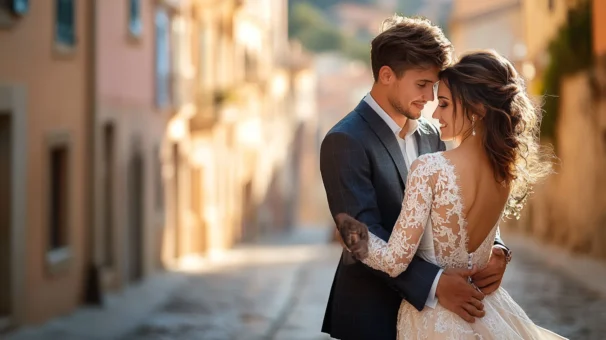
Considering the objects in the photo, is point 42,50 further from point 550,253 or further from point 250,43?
point 250,43

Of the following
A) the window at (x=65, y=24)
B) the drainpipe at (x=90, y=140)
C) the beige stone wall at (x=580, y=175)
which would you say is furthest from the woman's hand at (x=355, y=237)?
the beige stone wall at (x=580, y=175)

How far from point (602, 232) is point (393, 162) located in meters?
18.9

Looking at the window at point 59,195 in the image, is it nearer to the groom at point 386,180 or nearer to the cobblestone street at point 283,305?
the cobblestone street at point 283,305

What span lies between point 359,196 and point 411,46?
2.10 feet

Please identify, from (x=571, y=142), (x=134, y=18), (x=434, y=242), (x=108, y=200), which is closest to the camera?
(x=434, y=242)

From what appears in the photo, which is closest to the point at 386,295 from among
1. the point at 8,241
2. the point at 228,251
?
the point at 8,241

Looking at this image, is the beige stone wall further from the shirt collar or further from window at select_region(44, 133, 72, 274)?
the shirt collar

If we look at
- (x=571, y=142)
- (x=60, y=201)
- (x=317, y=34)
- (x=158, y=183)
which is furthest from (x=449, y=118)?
(x=317, y=34)

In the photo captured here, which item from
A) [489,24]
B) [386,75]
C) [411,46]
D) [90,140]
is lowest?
[90,140]

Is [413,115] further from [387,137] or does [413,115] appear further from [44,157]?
[44,157]

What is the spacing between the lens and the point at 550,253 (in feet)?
87.7

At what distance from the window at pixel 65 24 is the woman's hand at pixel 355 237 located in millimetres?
12420

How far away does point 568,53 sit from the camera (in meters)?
26.3

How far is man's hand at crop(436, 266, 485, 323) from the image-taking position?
492 cm
